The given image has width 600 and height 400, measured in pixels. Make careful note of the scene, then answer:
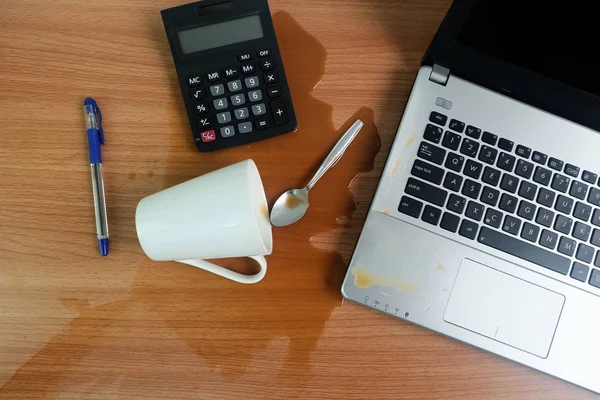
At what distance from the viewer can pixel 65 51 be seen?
57 cm

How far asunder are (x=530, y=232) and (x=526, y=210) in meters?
0.02

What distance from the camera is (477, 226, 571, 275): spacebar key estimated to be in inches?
20.7

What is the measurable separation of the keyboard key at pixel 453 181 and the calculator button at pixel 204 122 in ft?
0.84

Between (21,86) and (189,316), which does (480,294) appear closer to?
(189,316)

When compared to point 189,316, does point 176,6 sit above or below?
above

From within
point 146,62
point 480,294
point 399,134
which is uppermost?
point 146,62

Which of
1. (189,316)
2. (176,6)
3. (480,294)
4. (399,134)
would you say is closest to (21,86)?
(176,6)

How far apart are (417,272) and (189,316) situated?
0.24 metres

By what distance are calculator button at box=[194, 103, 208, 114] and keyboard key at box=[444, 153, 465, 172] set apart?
0.26 metres

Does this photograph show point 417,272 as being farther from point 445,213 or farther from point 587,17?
point 587,17

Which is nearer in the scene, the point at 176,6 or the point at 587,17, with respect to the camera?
the point at 587,17

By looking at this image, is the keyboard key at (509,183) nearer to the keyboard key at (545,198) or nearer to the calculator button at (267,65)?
the keyboard key at (545,198)

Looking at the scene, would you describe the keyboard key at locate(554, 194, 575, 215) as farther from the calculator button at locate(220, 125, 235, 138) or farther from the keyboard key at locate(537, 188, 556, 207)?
the calculator button at locate(220, 125, 235, 138)

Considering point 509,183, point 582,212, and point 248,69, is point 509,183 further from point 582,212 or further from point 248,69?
point 248,69
